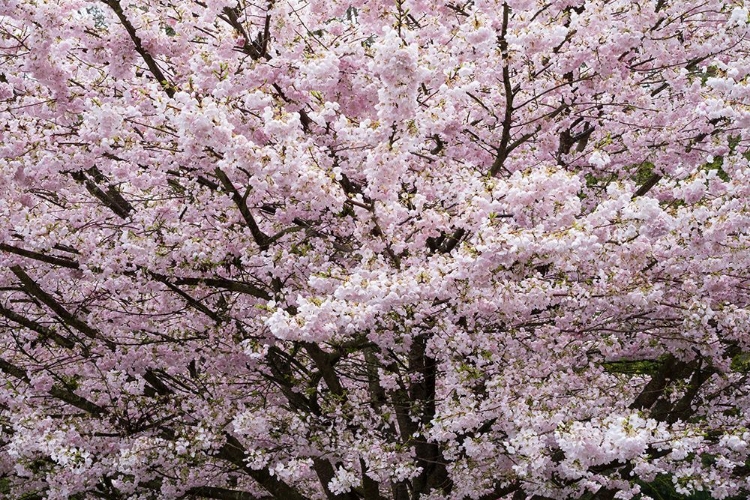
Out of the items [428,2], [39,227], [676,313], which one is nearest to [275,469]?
[39,227]

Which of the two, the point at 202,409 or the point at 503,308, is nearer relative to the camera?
the point at 503,308

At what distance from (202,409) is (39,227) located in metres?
2.29

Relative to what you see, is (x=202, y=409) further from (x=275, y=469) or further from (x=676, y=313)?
(x=676, y=313)

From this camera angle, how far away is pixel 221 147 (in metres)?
4.94

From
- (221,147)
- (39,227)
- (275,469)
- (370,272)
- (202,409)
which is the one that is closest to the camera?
(221,147)

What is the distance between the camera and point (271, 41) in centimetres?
632

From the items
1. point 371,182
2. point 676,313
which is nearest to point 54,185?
point 371,182

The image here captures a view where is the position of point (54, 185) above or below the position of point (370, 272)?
above

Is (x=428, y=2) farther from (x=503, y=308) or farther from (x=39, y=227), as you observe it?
(x=39, y=227)

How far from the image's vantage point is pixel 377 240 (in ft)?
18.6

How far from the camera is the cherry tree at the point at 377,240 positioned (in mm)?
5215

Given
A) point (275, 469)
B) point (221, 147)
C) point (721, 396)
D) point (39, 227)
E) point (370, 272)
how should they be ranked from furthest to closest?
point (721, 396) < point (275, 469) < point (39, 227) < point (370, 272) < point (221, 147)

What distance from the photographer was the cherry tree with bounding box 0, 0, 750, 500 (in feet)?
17.1

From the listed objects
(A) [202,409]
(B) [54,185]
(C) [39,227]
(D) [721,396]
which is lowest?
(D) [721,396]
